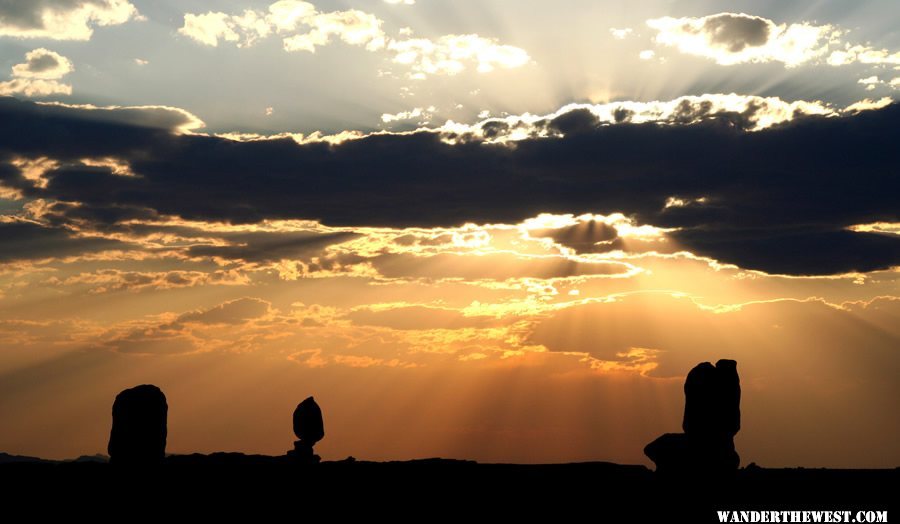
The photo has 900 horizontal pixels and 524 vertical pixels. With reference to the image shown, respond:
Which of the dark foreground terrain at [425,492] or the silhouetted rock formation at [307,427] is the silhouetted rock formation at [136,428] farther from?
the silhouetted rock formation at [307,427]

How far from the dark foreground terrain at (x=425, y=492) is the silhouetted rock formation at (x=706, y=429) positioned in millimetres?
1040

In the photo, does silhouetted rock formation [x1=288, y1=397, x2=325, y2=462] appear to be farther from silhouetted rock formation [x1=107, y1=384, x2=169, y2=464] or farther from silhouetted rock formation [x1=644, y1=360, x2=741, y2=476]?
silhouetted rock formation [x1=644, y1=360, x2=741, y2=476]

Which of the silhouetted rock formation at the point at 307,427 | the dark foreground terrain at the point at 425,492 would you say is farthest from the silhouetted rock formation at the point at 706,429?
the silhouetted rock formation at the point at 307,427

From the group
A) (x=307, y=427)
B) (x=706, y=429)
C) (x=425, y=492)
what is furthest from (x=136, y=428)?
(x=706, y=429)

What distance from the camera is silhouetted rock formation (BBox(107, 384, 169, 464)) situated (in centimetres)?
4712

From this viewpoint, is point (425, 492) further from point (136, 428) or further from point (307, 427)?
point (307, 427)

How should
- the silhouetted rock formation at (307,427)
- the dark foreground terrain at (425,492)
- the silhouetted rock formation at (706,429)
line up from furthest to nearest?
1. the silhouetted rock formation at (307,427)
2. the silhouetted rock formation at (706,429)
3. the dark foreground terrain at (425,492)

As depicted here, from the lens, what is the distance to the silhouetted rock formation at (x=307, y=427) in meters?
57.8

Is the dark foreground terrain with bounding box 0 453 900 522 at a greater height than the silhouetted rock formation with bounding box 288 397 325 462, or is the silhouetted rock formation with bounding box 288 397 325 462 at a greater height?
the silhouetted rock formation with bounding box 288 397 325 462

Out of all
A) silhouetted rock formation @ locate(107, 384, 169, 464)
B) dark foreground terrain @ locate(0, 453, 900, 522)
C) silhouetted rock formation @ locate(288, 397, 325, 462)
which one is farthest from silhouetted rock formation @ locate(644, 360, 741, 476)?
silhouetted rock formation @ locate(107, 384, 169, 464)

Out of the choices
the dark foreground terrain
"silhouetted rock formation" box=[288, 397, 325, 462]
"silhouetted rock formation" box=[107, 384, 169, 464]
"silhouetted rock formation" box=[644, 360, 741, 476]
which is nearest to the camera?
the dark foreground terrain

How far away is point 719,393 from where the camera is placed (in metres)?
43.7

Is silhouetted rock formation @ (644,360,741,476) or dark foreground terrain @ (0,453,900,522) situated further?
silhouetted rock formation @ (644,360,741,476)

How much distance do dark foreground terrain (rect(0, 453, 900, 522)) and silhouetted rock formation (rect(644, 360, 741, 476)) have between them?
104cm
